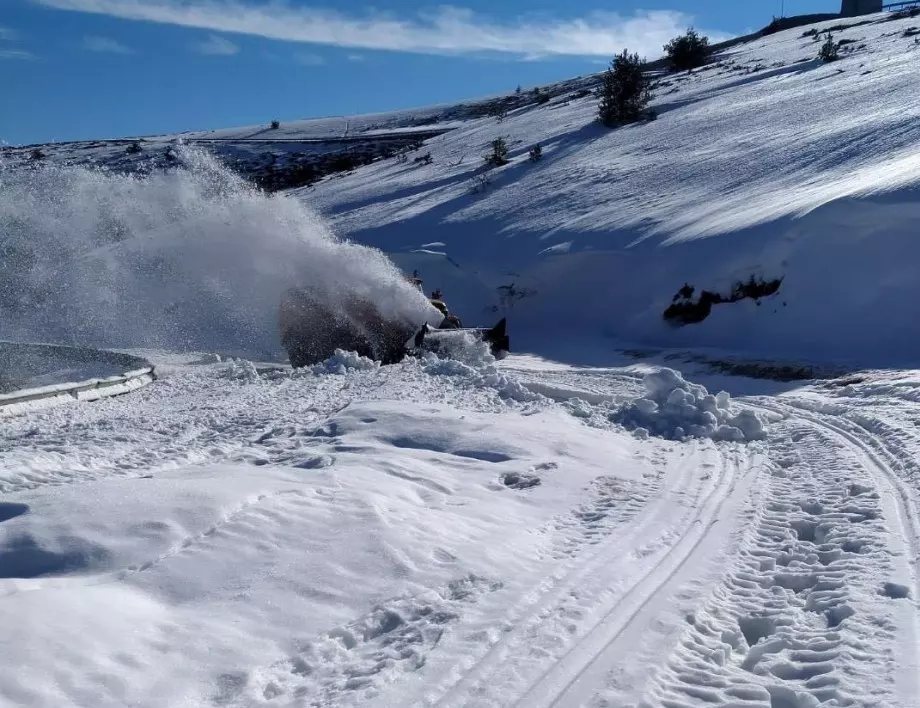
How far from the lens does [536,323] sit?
20281mm

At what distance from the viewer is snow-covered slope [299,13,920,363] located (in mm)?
15430

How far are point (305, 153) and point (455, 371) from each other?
42.7 meters

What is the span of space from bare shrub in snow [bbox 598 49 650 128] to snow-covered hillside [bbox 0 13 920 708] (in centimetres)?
977

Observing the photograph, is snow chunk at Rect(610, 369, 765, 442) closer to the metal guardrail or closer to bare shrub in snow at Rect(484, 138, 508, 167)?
the metal guardrail

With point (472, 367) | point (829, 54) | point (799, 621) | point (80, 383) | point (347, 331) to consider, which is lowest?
point (799, 621)

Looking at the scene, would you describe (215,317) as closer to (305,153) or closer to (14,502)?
(14,502)

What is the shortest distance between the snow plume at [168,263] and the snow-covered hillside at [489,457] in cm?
9

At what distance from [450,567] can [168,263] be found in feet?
55.3

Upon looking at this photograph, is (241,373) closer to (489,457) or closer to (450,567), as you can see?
(489,457)

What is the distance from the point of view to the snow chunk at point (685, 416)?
8852 millimetres

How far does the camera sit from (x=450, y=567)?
4.92 m

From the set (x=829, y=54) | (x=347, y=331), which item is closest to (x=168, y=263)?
(x=347, y=331)

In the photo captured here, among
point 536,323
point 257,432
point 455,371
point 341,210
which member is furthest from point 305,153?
point 257,432

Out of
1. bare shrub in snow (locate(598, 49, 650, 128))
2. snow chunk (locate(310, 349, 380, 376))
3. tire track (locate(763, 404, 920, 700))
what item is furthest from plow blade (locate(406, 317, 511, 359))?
bare shrub in snow (locate(598, 49, 650, 128))
